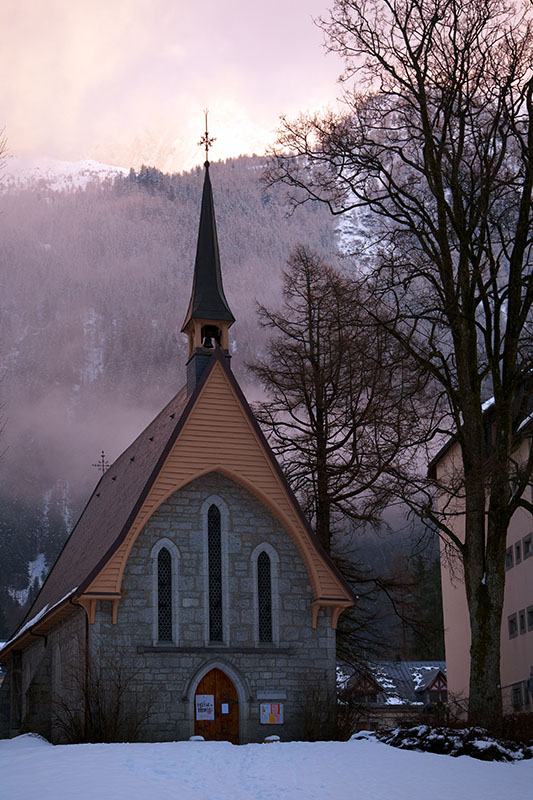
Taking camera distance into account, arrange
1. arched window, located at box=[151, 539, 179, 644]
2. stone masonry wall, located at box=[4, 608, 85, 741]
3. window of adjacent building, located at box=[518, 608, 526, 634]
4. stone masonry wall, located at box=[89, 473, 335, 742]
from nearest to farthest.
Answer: stone masonry wall, located at box=[89, 473, 335, 742] < arched window, located at box=[151, 539, 179, 644] < stone masonry wall, located at box=[4, 608, 85, 741] < window of adjacent building, located at box=[518, 608, 526, 634]

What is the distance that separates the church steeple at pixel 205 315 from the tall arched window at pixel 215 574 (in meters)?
4.13

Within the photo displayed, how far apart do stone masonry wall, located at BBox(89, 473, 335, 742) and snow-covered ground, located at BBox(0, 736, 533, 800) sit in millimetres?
4205

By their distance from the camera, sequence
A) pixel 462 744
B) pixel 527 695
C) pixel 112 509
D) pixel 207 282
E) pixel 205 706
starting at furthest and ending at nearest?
1. pixel 527 695
2. pixel 207 282
3. pixel 112 509
4. pixel 205 706
5. pixel 462 744

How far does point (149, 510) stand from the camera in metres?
26.5

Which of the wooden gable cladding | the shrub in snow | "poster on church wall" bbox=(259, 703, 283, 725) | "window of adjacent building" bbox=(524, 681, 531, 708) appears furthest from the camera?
"window of adjacent building" bbox=(524, 681, 531, 708)

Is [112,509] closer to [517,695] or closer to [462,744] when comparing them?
[462,744]

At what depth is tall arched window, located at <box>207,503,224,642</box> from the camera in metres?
27.2

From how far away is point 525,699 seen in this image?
137ft

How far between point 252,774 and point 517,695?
87.9 feet

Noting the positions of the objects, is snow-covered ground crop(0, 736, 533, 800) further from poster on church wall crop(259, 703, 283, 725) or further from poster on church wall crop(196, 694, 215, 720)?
poster on church wall crop(259, 703, 283, 725)

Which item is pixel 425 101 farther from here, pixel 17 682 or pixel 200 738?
pixel 17 682

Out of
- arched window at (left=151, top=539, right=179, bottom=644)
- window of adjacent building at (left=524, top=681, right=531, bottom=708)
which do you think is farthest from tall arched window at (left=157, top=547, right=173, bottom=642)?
window of adjacent building at (left=524, top=681, right=531, bottom=708)

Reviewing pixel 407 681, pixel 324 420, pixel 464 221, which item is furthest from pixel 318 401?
pixel 407 681

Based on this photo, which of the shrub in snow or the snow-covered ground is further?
the shrub in snow
